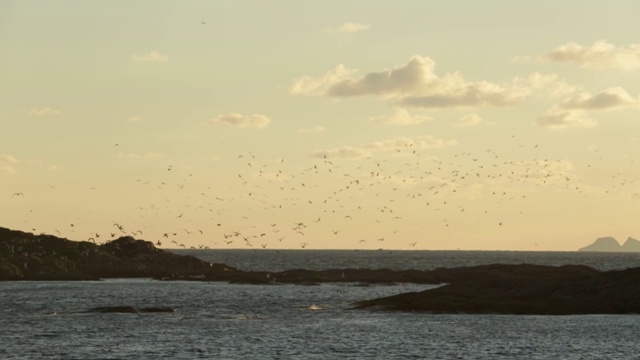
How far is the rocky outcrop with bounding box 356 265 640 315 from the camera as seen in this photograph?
11494 centimetres

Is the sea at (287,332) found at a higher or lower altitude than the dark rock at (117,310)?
lower

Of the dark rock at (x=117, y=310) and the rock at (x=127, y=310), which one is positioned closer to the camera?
the dark rock at (x=117, y=310)

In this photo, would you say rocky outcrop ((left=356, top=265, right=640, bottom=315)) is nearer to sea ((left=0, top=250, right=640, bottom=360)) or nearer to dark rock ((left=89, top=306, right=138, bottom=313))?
sea ((left=0, top=250, right=640, bottom=360))

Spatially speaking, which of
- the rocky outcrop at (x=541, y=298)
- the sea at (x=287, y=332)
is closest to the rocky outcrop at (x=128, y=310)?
the sea at (x=287, y=332)

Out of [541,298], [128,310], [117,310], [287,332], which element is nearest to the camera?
[287,332]

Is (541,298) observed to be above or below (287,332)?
above

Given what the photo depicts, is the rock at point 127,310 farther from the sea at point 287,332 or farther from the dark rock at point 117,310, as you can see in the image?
the sea at point 287,332

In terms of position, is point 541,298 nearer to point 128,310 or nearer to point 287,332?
point 287,332

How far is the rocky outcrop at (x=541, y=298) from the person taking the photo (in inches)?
4525

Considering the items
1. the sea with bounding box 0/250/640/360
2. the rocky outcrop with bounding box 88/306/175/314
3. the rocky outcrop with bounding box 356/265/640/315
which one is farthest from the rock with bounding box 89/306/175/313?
the rocky outcrop with bounding box 356/265/640/315

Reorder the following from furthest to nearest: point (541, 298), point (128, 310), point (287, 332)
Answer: point (541, 298) < point (128, 310) < point (287, 332)

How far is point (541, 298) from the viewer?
122062 millimetres

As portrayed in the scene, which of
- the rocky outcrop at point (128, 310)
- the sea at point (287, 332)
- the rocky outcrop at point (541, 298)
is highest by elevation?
the rocky outcrop at point (541, 298)

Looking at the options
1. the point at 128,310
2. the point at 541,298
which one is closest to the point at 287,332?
the point at 128,310
